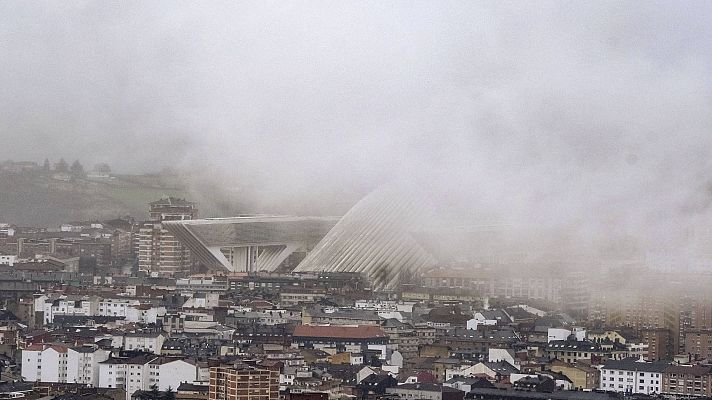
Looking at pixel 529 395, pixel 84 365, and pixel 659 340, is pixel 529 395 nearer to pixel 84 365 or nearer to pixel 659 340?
pixel 84 365

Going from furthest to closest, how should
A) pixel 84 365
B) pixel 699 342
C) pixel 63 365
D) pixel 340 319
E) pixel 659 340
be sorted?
pixel 340 319 < pixel 659 340 < pixel 699 342 < pixel 63 365 < pixel 84 365

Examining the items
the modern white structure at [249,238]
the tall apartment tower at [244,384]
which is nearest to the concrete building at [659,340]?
the tall apartment tower at [244,384]

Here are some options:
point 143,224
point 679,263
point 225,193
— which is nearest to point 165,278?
point 225,193

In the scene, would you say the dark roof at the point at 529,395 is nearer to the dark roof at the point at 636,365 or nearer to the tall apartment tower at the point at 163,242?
the dark roof at the point at 636,365

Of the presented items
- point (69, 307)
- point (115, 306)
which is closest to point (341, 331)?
point (115, 306)

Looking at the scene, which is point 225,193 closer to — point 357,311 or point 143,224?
point 143,224

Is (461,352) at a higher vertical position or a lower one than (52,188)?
lower

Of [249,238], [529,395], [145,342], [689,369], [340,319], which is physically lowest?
[529,395]
